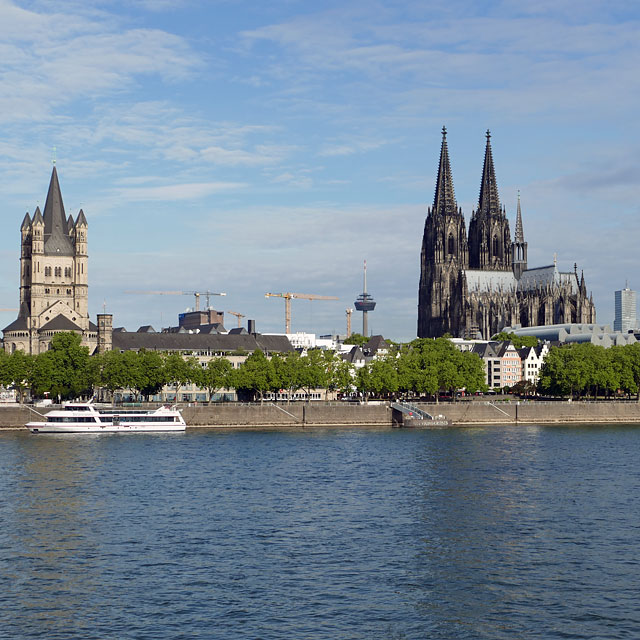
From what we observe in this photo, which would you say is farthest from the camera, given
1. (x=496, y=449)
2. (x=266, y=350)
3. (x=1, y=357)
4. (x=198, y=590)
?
(x=266, y=350)

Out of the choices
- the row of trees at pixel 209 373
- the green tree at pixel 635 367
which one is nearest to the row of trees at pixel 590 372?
the green tree at pixel 635 367

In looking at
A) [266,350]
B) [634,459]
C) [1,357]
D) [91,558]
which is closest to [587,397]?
[266,350]

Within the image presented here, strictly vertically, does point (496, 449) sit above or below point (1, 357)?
below

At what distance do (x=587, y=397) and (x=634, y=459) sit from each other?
238 feet

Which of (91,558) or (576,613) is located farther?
(91,558)

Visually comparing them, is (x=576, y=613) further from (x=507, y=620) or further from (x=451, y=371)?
(x=451, y=371)

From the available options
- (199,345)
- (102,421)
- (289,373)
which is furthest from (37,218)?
(102,421)

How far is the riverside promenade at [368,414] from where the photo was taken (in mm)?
122375

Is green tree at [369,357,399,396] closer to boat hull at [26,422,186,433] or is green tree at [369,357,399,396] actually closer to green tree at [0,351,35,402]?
boat hull at [26,422,186,433]

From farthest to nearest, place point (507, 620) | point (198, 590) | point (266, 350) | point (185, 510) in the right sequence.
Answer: point (266, 350) → point (185, 510) → point (198, 590) → point (507, 620)

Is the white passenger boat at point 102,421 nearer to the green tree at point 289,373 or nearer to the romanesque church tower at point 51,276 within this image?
the green tree at point 289,373

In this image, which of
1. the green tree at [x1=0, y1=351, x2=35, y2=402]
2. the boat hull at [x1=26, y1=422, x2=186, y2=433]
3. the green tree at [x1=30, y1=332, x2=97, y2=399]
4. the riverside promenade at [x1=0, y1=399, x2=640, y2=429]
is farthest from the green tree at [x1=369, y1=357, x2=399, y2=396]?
the green tree at [x1=0, y1=351, x2=35, y2=402]

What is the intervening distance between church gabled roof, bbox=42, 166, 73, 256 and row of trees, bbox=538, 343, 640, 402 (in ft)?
270

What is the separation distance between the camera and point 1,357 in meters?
141
